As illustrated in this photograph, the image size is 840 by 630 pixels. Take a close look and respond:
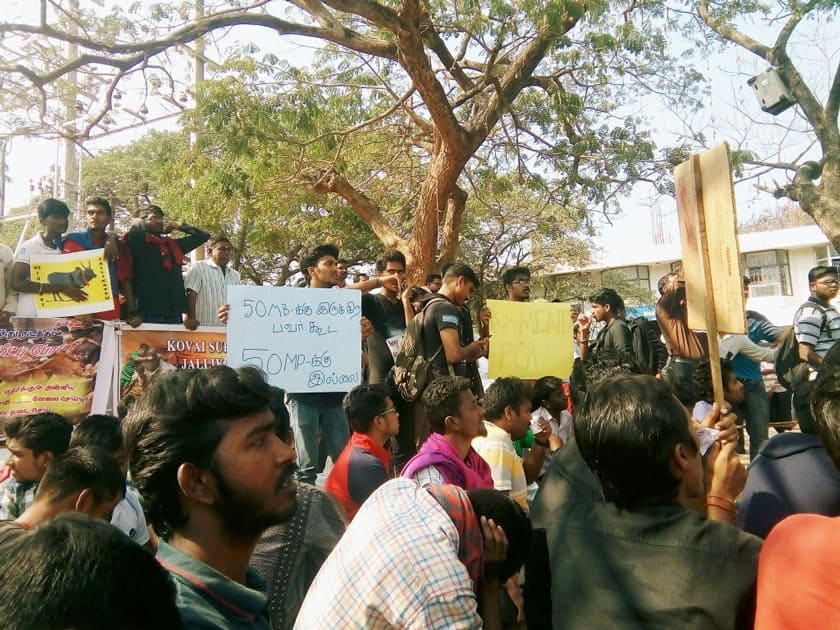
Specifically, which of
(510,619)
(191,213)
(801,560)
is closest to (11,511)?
(510,619)

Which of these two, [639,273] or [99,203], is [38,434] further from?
[639,273]

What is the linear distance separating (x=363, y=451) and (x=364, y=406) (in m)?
0.26

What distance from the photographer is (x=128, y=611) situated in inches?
37.7

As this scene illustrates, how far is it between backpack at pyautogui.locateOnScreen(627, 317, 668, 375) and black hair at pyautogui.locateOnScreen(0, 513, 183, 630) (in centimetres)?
558

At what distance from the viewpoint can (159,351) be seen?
5051 millimetres

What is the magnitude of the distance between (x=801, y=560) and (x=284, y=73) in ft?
27.5

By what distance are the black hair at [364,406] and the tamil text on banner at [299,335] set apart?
1.08m

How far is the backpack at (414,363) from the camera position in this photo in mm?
4672

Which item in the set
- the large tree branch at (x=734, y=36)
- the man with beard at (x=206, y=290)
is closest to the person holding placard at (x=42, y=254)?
the man with beard at (x=206, y=290)

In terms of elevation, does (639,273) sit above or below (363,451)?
above

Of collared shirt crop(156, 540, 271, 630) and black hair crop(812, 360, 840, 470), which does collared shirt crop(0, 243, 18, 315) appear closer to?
collared shirt crop(156, 540, 271, 630)

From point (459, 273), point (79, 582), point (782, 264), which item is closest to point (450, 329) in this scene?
point (459, 273)

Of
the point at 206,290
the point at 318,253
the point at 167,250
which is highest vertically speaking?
the point at 167,250

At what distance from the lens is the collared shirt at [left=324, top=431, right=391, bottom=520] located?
3379 millimetres
